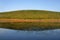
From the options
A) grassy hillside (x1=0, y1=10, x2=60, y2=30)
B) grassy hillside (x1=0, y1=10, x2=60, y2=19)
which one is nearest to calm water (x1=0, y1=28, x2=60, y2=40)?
grassy hillside (x1=0, y1=10, x2=60, y2=30)

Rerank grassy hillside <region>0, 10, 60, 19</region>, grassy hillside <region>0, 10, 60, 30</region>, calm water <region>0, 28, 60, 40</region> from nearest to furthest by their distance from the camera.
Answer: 1. calm water <region>0, 28, 60, 40</region>
2. grassy hillside <region>0, 10, 60, 30</region>
3. grassy hillside <region>0, 10, 60, 19</region>

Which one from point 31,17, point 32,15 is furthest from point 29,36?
point 32,15

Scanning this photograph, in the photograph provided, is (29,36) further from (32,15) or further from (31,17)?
(32,15)

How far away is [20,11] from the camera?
5619cm

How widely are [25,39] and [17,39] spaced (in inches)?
23.1

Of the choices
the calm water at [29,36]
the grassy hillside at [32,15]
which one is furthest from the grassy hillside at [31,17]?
the calm water at [29,36]

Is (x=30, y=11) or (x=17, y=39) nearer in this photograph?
(x=17, y=39)

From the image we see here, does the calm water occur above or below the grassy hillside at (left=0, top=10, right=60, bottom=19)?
above

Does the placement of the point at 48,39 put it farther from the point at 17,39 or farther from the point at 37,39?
the point at 17,39

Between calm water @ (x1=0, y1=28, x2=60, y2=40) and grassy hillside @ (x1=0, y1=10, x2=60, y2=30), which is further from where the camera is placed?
grassy hillside @ (x1=0, y1=10, x2=60, y2=30)

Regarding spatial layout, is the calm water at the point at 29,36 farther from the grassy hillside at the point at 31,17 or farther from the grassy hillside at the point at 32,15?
the grassy hillside at the point at 32,15

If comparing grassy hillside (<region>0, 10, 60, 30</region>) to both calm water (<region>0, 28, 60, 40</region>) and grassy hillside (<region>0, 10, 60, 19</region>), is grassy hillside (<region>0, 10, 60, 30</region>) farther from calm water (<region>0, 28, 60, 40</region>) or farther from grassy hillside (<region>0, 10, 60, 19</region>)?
calm water (<region>0, 28, 60, 40</region>)

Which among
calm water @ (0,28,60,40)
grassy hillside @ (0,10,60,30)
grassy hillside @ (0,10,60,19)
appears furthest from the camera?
grassy hillside @ (0,10,60,19)

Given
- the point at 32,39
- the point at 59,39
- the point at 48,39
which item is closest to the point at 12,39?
the point at 32,39
